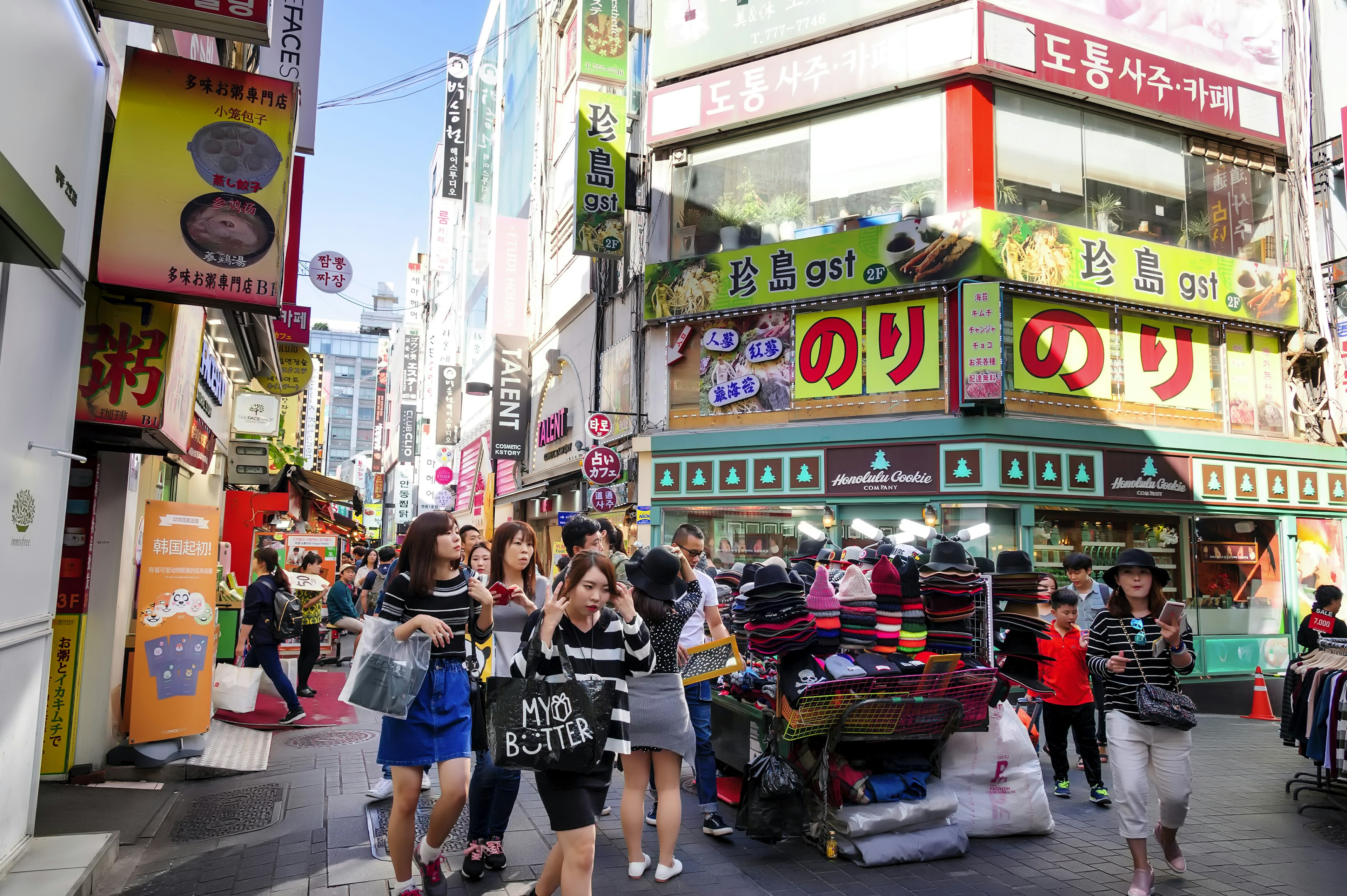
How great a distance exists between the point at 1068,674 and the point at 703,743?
315cm

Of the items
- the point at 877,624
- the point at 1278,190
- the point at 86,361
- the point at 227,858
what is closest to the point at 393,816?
the point at 227,858

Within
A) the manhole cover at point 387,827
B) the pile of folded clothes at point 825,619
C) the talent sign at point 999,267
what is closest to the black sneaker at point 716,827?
the pile of folded clothes at point 825,619

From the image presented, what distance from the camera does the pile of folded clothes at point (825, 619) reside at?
5598 mm

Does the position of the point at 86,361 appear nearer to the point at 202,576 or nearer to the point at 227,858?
the point at 202,576

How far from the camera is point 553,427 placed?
26.3 meters

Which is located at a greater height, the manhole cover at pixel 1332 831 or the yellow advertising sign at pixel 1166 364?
the yellow advertising sign at pixel 1166 364

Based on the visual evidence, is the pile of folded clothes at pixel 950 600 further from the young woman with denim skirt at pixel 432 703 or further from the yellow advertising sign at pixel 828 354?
the yellow advertising sign at pixel 828 354

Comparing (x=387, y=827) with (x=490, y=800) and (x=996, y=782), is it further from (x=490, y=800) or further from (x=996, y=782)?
(x=996, y=782)

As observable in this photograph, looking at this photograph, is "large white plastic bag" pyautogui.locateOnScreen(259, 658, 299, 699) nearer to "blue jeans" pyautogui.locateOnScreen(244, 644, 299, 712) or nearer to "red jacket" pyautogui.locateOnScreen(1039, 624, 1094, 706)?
"blue jeans" pyautogui.locateOnScreen(244, 644, 299, 712)

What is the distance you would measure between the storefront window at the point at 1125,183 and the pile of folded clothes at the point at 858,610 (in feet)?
35.7

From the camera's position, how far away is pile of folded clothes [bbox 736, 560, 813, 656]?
5473 mm

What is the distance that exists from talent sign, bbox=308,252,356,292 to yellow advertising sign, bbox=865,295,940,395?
361 inches

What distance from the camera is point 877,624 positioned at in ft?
18.6

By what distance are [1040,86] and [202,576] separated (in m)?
14.4
